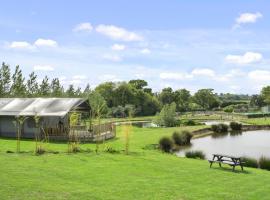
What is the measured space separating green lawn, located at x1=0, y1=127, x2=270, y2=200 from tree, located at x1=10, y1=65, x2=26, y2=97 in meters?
46.4

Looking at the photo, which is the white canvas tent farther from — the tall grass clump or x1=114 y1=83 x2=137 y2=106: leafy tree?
x1=114 y1=83 x2=137 y2=106: leafy tree

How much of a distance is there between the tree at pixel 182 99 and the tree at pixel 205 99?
135 inches

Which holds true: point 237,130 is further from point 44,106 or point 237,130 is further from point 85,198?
point 85,198

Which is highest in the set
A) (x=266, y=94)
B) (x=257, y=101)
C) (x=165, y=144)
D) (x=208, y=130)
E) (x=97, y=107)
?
(x=266, y=94)

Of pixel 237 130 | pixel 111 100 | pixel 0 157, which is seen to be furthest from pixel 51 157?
pixel 111 100

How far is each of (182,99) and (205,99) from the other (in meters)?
9.22

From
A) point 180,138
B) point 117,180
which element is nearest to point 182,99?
point 180,138

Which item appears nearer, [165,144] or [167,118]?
[165,144]

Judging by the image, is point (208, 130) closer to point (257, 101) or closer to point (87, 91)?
point (87, 91)

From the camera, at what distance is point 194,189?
13.1 meters

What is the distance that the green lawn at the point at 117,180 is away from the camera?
472 inches

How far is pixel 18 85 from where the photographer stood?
65375mm

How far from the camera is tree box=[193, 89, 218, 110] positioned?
118500 millimetres

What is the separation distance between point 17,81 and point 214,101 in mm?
71044
